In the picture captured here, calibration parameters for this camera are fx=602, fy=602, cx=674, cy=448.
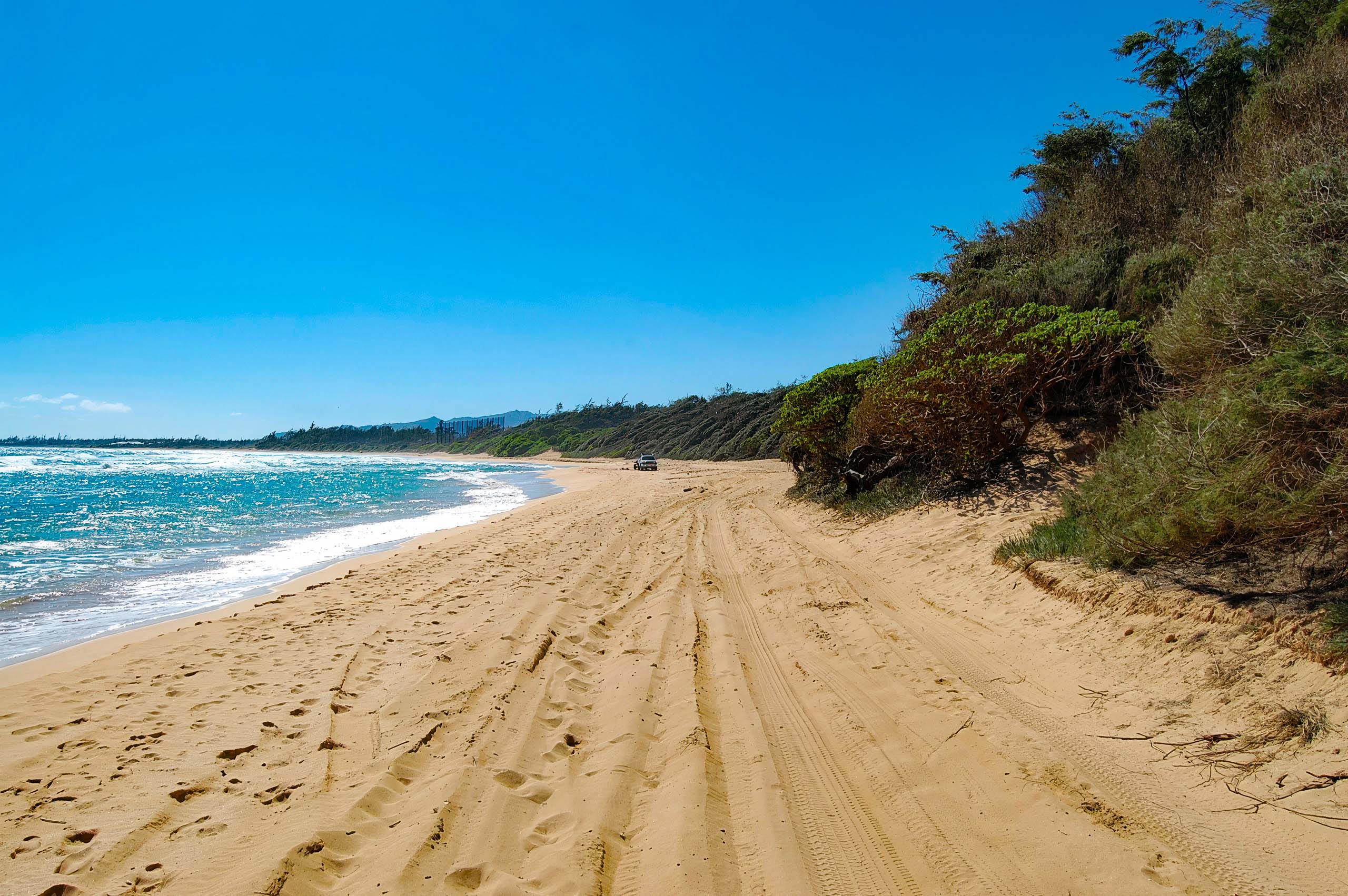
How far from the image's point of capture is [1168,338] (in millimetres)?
5848

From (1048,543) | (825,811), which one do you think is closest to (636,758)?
(825,811)

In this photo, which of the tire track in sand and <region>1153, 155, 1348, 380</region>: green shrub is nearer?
the tire track in sand

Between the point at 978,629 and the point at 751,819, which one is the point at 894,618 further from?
the point at 751,819

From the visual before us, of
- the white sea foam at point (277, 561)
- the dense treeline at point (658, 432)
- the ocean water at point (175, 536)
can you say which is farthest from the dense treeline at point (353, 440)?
the white sea foam at point (277, 561)

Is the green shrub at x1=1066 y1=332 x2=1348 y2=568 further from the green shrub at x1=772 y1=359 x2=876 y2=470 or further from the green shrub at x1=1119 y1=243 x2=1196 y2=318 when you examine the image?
the green shrub at x1=772 y1=359 x2=876 y2=470

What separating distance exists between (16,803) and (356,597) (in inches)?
183

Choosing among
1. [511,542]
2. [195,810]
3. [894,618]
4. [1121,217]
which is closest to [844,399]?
[1121,217]

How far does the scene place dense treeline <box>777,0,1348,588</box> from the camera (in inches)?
154

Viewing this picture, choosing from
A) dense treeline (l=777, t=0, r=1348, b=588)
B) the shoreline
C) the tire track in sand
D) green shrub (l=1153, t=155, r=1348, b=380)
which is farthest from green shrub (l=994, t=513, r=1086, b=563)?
the shoreline

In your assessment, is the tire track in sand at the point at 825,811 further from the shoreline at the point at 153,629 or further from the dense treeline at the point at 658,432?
the dense treeline at the point at 658,432

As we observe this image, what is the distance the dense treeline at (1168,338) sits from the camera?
3918mm

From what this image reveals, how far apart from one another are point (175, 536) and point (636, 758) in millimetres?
16092

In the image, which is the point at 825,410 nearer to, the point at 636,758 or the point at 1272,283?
the point at 1272,283

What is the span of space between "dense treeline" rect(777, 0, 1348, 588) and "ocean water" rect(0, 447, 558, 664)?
35.0 feet
